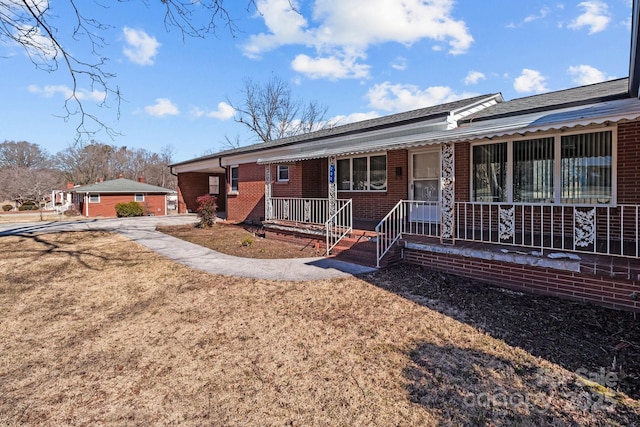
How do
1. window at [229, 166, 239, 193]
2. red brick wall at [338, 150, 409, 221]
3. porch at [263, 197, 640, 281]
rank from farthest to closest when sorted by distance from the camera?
window at [229, 166, 239, 193], red brick wall at [338, 150, 409, 221], porch at [263, 197, 640, 281]

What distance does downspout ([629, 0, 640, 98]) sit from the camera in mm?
3688

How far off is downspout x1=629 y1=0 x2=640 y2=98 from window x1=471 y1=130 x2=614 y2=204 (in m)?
1.26

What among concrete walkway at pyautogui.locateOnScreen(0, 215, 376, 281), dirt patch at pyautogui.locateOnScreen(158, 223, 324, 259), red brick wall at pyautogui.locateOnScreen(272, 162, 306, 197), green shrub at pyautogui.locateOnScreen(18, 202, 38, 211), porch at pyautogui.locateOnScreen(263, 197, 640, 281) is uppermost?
red brick wall at pyautogui.locateOnScreen(272, 162, 306, 197)

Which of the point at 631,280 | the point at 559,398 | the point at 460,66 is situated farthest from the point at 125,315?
the point at 460,66

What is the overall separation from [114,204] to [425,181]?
99.5ft

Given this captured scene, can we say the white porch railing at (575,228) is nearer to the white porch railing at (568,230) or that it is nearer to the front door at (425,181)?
the white porch railing at (568,230)

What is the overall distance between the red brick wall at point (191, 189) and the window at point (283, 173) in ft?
34.0

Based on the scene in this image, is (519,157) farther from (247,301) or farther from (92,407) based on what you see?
(92,407)

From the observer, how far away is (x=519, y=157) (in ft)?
26.0

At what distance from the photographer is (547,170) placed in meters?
7.50

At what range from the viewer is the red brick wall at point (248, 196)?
49.8 feet

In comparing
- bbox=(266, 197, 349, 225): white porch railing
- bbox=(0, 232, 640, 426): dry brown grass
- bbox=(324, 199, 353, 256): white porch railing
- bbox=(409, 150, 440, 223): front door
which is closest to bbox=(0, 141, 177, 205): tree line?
bbox=(266, 197, 349, 225): white porch railing

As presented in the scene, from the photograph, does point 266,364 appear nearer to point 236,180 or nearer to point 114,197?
point 236,180

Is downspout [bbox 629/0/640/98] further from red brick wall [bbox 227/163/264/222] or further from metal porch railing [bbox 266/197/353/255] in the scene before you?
red brick wall [bbox 227/163/264/222]
